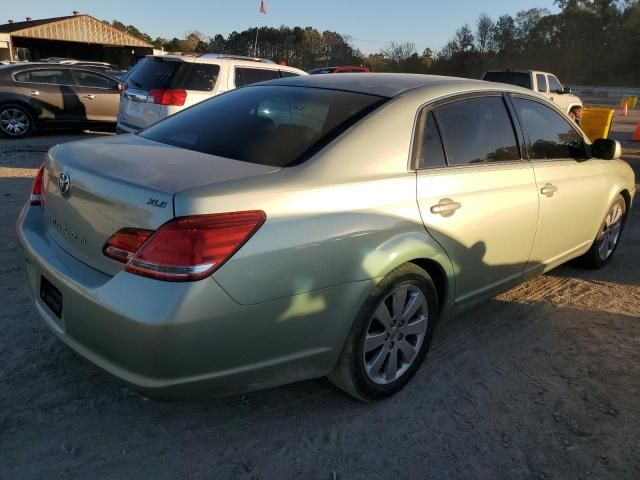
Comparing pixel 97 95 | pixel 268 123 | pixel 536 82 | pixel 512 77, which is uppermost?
pixel 512 77

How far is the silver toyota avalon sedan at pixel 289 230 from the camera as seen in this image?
2.03m

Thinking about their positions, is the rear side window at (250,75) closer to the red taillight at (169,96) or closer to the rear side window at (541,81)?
the red taillight at (169,96)

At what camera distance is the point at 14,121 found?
10352 mm

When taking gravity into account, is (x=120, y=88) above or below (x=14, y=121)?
above

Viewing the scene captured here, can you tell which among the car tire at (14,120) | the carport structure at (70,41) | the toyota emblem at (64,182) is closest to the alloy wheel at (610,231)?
the toyota emblem at (64,182)

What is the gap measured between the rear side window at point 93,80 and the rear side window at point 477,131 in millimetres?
9789

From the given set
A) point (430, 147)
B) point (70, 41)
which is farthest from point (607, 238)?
point (70, 41)

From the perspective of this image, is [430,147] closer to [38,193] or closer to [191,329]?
[191,329]

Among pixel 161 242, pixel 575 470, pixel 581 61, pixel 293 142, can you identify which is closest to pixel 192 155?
pixel 293 142

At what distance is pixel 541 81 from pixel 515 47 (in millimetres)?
65436

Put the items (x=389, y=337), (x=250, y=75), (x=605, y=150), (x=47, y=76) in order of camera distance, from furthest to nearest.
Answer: (x=47, y=76) → (x=250, y=75) → (x=605, y=150) → (x=389, y=337)

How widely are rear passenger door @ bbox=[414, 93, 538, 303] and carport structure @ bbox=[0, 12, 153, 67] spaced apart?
4585 centimetres

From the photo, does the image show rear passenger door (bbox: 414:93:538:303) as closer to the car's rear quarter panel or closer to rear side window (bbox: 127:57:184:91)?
the car's rear quarter panel

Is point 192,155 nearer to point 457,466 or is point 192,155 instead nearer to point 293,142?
point 293,142
